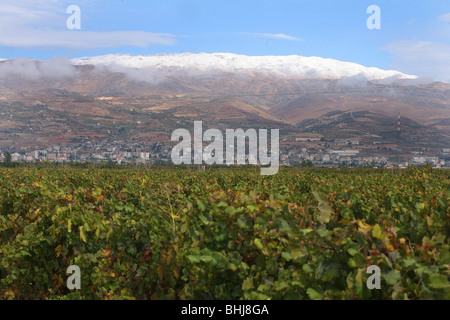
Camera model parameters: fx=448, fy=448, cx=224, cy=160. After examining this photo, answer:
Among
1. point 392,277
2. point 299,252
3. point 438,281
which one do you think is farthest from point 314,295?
point 438,281

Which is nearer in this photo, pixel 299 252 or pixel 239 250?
pixel 299 252

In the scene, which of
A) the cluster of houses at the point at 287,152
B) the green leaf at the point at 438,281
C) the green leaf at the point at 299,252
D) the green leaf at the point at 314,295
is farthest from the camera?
the cluster of houses at the point at 287,152

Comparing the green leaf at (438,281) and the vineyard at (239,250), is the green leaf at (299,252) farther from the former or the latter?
the green leaf at (438,281)

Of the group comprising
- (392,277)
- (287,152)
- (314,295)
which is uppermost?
(392,277)

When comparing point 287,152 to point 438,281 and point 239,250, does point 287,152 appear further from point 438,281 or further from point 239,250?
point 438,281

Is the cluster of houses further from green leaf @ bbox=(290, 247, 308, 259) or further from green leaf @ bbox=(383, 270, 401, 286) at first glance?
green leaf @ bbox=(383, 270, 401, 286)

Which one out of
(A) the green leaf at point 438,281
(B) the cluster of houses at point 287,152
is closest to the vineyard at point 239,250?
(A) the green leaf at point 438,281

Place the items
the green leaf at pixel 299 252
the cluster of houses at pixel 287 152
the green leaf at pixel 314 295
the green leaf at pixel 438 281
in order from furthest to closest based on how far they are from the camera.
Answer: the cluster of houses at pixel 287 152 → the green leaf at pixel 299 252 → the green leaf at pixel 314 295 → the green leaf at pixel 438 281

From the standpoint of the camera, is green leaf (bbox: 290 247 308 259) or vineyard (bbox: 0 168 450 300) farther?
green leaf (bbox: 290 247 308 259)

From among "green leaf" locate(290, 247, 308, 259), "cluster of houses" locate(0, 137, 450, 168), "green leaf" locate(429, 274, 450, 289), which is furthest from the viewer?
"cluster of houses" locate(0, 137, 450, 168)

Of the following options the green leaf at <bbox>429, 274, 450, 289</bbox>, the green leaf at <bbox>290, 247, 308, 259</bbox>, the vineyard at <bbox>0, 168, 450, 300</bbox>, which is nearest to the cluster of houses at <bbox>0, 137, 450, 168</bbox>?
the vineyard at <bbox>0, 168, 450, 300</bbox>
